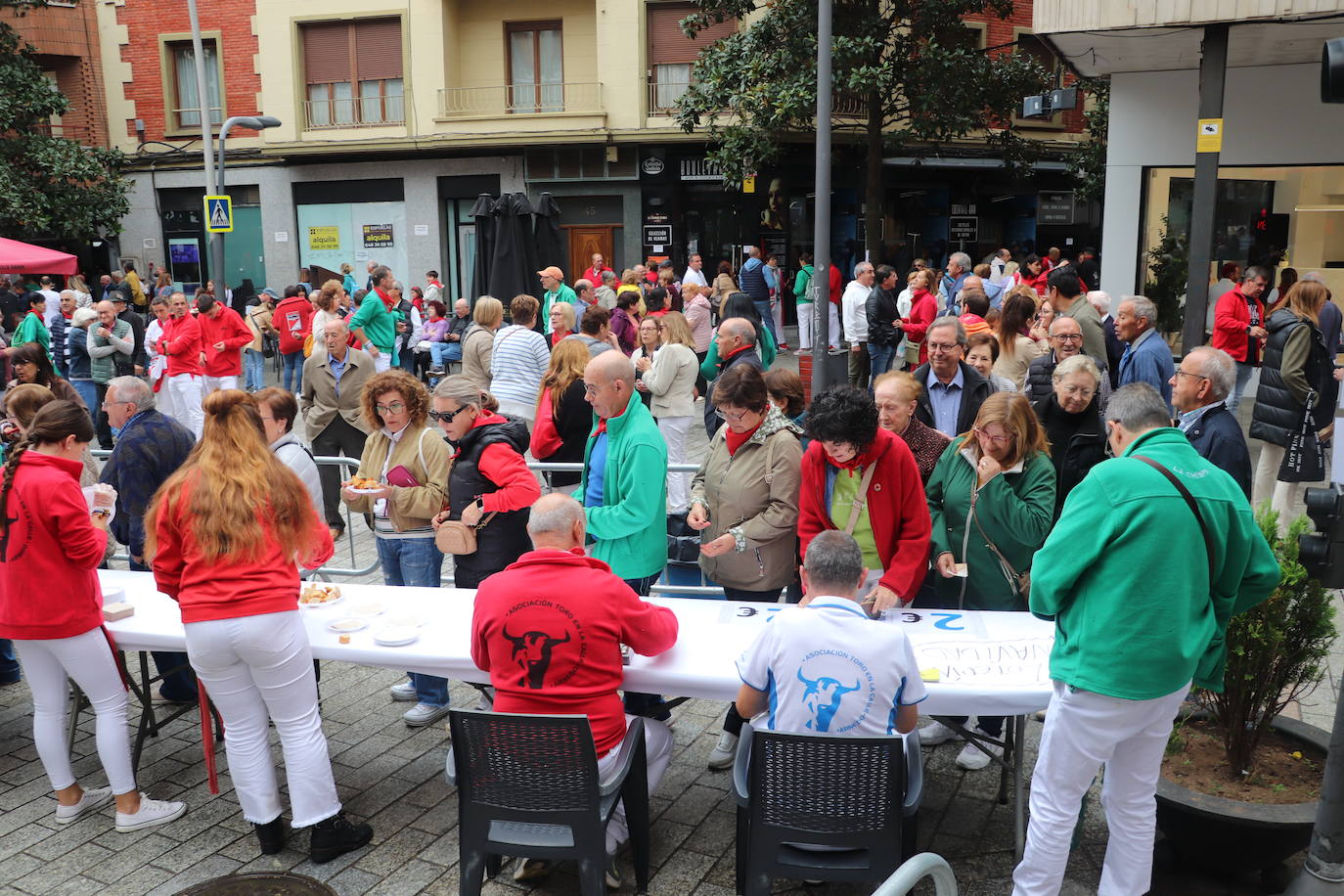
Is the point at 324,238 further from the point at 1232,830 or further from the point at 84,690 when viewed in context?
the point at 1232,830

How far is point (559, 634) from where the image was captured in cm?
364

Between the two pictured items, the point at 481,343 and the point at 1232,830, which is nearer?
the point at 1232,830

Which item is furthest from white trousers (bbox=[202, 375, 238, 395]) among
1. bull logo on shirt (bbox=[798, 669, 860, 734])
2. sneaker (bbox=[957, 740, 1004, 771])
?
bull logo on shirt (bbox=[798, 669, 860, 734])

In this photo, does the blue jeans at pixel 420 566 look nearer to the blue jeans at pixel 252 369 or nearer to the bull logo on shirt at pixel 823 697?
the bull logo on shirt at pixel 823 697

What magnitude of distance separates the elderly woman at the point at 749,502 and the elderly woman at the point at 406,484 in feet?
4.63

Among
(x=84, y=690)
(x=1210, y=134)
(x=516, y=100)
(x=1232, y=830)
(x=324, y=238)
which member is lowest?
(x=1232, y=830)

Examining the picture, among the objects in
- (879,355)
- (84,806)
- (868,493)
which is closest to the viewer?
(868,493)

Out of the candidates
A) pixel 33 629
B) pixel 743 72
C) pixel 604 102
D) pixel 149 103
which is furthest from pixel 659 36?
pixel 33 629

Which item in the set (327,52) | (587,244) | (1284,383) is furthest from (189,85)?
(1284,383)

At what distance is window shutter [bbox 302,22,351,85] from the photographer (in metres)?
23.5

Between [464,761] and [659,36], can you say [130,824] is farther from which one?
[659,36]

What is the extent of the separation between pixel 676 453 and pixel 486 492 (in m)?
4.60

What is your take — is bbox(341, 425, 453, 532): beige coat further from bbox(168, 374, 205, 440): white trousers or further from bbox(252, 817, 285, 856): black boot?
bbox(168, 374, 205, 440): white trousers

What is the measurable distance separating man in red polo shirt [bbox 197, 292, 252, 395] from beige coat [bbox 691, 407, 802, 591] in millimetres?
7724
